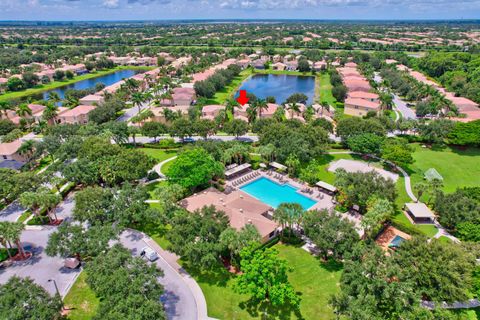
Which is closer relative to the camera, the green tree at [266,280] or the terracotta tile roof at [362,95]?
the green tree at [266,280]

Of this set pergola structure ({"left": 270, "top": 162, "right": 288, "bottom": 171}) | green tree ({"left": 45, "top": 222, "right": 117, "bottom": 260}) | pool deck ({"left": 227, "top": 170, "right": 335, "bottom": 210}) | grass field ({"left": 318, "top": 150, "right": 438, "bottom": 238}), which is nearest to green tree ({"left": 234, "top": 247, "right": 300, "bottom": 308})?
green tree ({"left": 45, "top": 222, "right": 117, "bottom": 260})

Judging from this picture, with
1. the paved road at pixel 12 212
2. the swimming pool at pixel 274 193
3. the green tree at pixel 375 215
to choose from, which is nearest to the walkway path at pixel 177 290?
the swimming pool at pixel 274 193

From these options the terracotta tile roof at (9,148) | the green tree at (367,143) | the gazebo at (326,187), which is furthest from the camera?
the terracotta tile roof at (9,148)

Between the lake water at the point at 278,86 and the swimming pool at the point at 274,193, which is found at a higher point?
the swimming pool at the point at 274,193

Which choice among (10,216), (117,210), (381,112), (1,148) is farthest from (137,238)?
(381,112)

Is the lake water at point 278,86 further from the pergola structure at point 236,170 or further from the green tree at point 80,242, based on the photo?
the green tree at point 80,242

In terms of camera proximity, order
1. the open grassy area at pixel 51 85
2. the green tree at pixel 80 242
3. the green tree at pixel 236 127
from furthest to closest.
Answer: the open grassy area at pixel 51 85 → the green tree at pixel 236 127 → the green tree at pixel 80 242

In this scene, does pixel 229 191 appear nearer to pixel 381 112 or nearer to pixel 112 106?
pixel 112 106

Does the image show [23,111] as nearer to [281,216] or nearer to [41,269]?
[41,269]

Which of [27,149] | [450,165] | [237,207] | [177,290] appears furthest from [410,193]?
[27,149]
